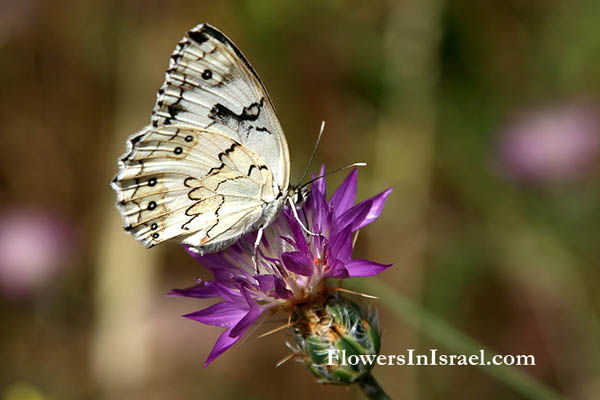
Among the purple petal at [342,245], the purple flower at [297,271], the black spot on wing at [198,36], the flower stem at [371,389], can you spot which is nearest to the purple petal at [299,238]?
the purple flower at [297,271]

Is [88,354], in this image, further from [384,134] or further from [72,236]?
[384,134]

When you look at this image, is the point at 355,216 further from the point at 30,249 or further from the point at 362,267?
the point at 30,249

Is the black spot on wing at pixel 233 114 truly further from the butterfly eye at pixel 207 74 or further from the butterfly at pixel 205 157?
the butterfly eye at pixel 207 74

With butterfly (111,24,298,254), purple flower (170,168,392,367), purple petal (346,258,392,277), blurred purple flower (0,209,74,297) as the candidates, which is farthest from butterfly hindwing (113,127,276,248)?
blurred purple flower (0,209,74,297)

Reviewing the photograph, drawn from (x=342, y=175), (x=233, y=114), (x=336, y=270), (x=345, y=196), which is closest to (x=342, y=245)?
(x=336, y=270)

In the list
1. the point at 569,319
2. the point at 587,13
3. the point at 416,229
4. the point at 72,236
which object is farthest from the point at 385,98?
the point at 72,236
